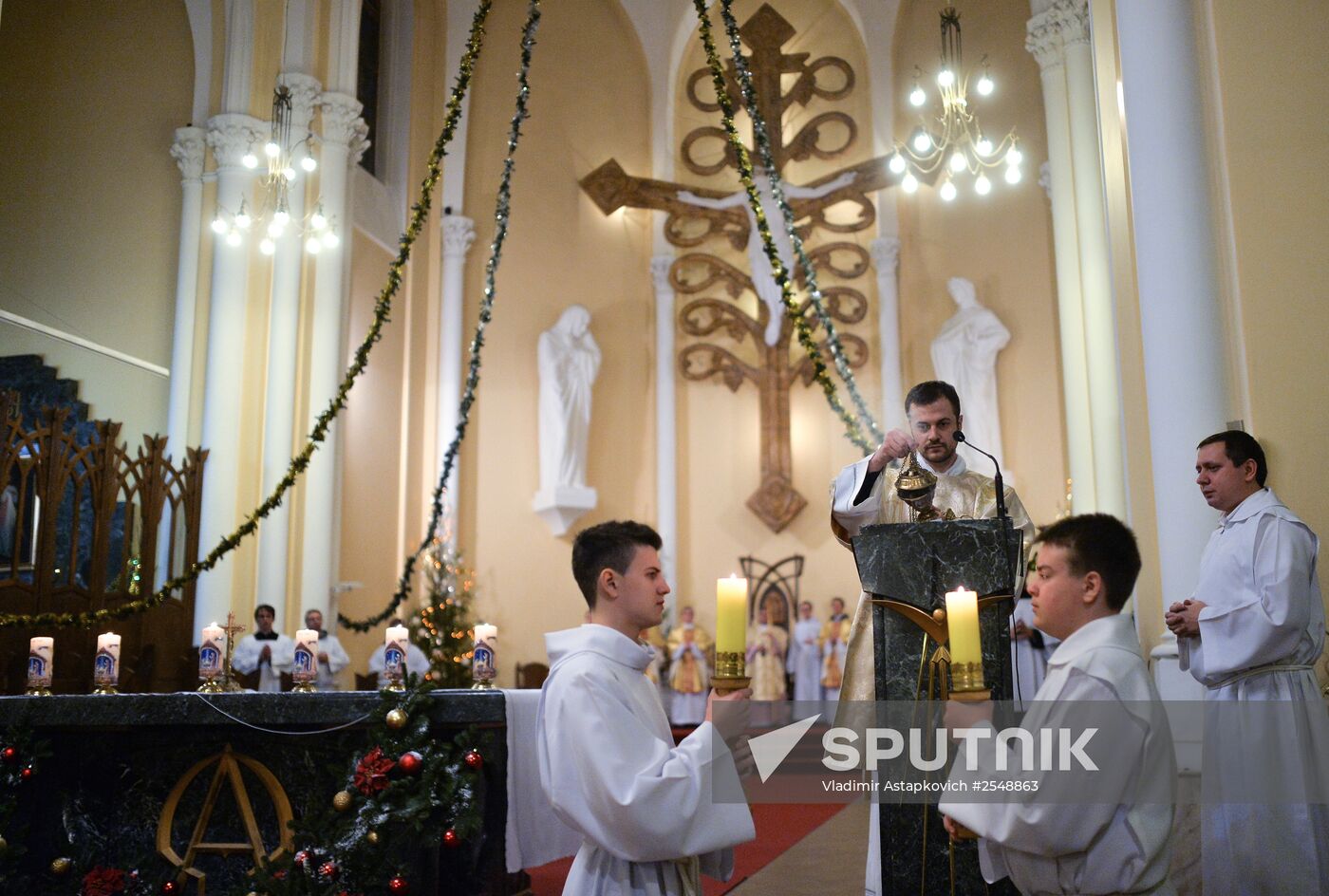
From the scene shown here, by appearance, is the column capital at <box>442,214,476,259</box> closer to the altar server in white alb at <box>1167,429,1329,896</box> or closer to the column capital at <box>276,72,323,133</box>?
the column capital at <box>276,72,323,133</box>

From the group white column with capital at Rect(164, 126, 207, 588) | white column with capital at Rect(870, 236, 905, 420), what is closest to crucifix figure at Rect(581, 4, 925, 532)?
white column with capital at Rect(870, 236, 905, 420)

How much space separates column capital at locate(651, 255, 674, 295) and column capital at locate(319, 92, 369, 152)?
4674mm

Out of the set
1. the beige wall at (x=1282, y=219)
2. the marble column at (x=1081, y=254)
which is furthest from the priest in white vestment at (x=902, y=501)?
the marble column at (x=1081, y=254)

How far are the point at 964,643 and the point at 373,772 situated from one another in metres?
2.70

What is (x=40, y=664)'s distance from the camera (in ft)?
17.5

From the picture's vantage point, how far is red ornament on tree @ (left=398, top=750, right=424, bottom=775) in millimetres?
4227

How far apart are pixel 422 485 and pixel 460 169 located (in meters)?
3.92

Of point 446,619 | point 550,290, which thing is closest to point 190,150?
point 550,290

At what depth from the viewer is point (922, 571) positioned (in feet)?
9.82

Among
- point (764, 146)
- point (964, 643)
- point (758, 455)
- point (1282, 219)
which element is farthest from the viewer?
point (758, 455)

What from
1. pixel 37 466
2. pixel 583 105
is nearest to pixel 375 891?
pixel 37 466

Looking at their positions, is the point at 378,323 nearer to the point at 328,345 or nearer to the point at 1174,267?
the point at 328,345

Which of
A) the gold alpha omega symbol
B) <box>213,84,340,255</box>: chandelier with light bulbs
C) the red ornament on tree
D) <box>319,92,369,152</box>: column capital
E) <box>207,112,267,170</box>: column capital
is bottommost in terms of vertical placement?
the gold alpha omega symbol

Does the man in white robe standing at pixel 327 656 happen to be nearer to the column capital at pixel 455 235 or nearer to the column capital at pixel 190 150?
the column capital at pixel 190 150
